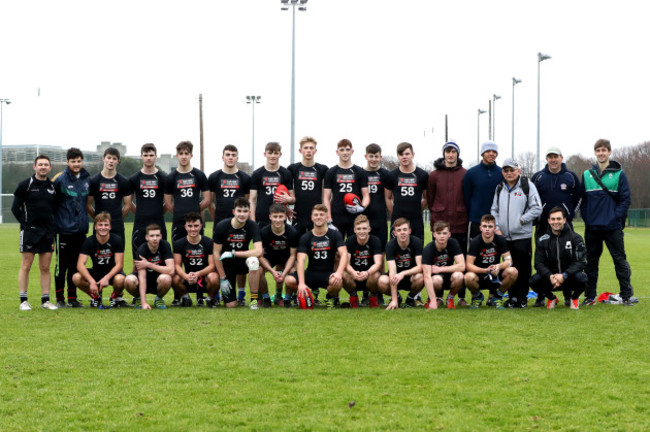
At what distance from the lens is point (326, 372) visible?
481 centimetres

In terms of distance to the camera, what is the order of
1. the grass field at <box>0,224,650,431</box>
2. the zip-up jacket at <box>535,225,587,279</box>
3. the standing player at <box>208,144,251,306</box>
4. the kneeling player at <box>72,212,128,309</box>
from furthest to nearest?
the standing player at <box>208,144,251,306</box> → the kneeling player at <box>72,212,128,309</box> → the zip-up jacket at <box>535,225,587,279</box> → the grass field at <box>0,224,650,431</box>

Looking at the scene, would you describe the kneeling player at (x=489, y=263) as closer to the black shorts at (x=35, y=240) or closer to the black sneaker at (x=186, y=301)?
the black sneaker at (x=186, y=301)

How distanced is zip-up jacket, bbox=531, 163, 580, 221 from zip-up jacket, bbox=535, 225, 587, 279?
0.37 metres

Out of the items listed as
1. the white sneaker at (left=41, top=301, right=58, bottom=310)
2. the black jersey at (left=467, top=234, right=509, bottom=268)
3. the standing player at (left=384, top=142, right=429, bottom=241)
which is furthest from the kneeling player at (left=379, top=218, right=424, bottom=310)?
the white sneaker at (left=41, top=301, right=58, bottom=310)

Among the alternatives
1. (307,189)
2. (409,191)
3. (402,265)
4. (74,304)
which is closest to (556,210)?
(409,191)

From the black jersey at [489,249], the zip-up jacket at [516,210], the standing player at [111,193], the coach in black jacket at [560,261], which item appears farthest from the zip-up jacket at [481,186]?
the standing player at [111,193]

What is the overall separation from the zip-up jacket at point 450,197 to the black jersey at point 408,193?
0.17 meters

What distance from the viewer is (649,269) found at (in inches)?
562

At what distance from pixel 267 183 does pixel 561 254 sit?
3621 mm

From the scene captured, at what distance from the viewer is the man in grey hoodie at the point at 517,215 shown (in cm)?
798

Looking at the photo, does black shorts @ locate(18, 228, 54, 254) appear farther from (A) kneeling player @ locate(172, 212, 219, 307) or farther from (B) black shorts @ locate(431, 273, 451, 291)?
(B) black shorts @ locate(431, 273, 451, 291)

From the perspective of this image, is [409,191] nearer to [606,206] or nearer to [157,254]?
[606,206]

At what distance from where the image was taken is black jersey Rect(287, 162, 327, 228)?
8.69 m

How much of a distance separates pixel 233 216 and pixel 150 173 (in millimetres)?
1183
